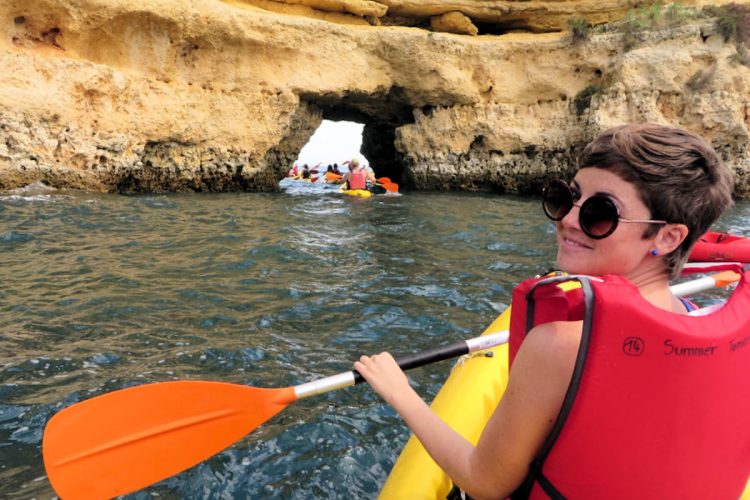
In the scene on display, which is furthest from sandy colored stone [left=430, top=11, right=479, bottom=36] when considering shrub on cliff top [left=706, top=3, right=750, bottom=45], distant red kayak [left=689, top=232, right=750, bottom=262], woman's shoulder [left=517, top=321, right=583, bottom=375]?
A: woman's shoulder [left=517, top=321, right=583, bottom=375]

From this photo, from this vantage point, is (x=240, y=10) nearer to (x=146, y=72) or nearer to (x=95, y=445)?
(x=146, y=72)

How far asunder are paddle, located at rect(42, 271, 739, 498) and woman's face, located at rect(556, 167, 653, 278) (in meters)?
0.88

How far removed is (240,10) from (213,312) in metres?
9.58

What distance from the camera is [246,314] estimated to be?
3.81m

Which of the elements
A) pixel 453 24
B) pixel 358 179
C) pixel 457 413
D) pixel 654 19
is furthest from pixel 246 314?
pixel 654 19

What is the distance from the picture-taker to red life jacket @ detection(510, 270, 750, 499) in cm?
98

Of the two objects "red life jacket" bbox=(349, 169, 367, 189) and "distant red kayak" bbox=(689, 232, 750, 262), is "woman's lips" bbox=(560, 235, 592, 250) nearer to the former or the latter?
"distant red kayak" bbox=(689, 232, 750, 262)

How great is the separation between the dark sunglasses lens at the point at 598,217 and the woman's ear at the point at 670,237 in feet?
0.34

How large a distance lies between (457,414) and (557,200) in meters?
1.00

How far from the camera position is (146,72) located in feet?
35.3

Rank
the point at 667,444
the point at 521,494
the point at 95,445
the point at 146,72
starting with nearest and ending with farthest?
the point at 667,444 < the point at 521,494 < the point at 95,445 < the point at 146,72

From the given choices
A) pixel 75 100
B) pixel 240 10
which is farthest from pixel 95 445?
pixel 240 10

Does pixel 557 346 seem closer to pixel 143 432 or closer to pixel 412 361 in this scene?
pixel 412 361

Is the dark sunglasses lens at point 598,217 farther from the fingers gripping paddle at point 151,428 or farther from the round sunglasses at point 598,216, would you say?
the fingers gripping paddle at point 151,428
